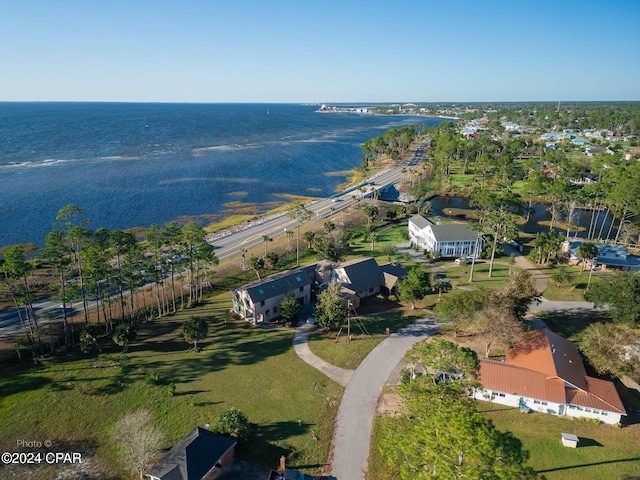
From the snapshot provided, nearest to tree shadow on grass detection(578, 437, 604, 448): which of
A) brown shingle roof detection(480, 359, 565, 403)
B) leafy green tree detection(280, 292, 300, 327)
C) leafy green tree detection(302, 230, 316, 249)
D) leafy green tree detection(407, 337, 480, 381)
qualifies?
brown shingle roof detection(480, 359, 565, 403)

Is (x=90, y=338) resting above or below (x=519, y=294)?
below

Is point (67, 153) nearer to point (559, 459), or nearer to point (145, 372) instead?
point (145, 372)

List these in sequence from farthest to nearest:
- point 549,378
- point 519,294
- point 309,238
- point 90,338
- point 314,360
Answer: point 309,238 → point 519,294 → point 90,338 → point 314,360 → point 549,378

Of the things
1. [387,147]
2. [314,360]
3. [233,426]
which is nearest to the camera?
[233,426]

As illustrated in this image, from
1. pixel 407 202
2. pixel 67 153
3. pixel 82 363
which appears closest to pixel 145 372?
pixel 82 363

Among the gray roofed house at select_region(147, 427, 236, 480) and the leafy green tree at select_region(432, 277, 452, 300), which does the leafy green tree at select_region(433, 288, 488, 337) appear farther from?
the gray roofed house at select_region(147, 427, 236, 480)

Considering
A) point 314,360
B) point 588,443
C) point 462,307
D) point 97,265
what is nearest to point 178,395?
point 314,360

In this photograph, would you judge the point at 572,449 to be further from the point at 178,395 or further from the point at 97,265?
the point at 97,265
